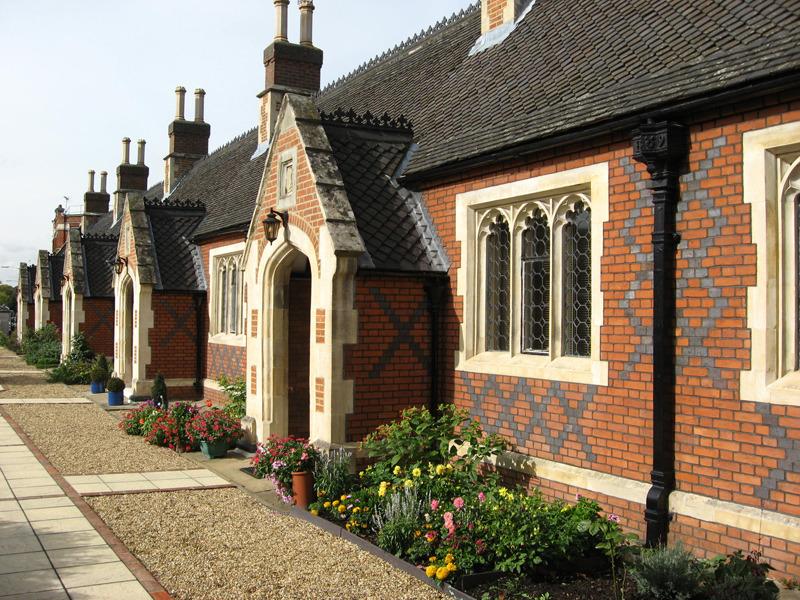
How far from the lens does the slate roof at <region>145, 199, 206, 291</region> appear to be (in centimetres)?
1702

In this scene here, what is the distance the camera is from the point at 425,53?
46.1 feet

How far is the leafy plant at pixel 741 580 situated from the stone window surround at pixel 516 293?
199 cm

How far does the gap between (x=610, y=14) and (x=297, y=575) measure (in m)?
7.13

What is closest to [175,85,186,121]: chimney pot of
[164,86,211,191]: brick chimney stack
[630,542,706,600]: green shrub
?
[164,86,211,191]: brick chimney stack

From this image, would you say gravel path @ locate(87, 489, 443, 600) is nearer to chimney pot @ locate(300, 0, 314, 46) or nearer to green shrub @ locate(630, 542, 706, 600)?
green shrub @ locate(630, 542, 706, 600)

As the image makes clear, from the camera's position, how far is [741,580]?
4742mm

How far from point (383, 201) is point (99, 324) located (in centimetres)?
1880

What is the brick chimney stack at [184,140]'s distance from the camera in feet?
86.8

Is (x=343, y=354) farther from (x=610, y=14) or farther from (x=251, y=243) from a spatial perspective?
(x=610, y=14)

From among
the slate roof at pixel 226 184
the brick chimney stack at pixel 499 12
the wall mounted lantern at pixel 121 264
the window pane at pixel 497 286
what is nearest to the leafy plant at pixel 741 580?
the window pane at pixel 497 286

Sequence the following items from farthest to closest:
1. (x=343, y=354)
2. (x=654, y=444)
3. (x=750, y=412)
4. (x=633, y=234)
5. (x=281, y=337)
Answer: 1. (x=281, y=337)
2. (x=343, y=354)
3. (x=633, y=234)
4. (x=654, y=444)
5. (x=750, y=412)

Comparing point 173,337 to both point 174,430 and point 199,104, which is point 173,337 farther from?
point 199,104

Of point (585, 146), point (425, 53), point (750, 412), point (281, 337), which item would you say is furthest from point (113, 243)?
point (750, 412)

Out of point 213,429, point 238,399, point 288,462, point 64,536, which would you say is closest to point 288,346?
point 213,429
